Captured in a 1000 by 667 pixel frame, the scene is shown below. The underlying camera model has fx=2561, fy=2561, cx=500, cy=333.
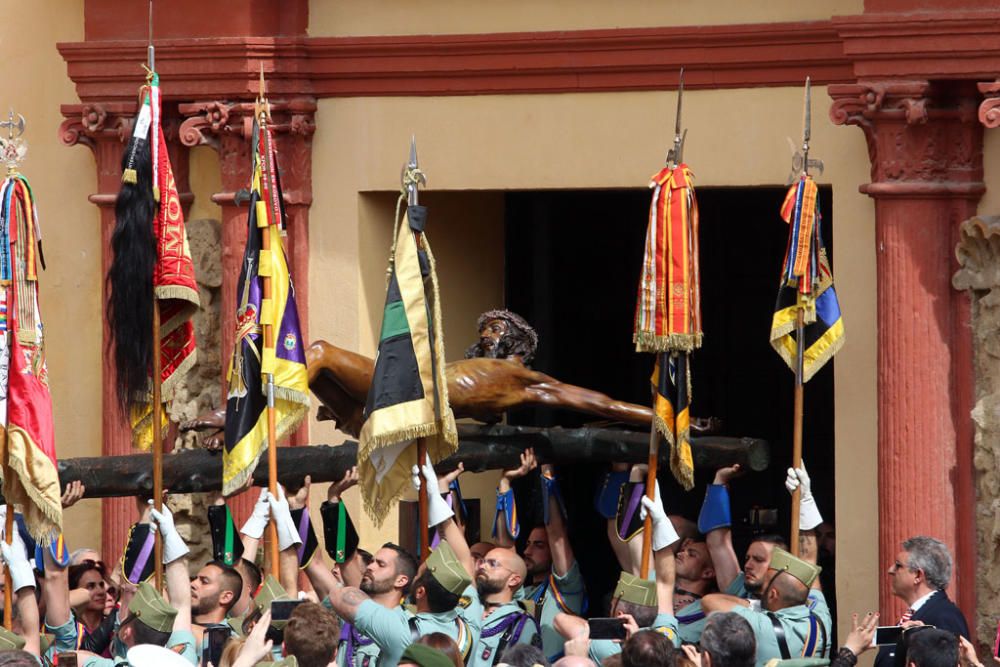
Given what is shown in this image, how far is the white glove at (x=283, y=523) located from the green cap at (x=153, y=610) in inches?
44.9

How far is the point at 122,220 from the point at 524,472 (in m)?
2.68

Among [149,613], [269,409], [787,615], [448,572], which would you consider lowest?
[787,615]

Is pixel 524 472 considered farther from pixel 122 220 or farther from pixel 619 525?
pixel 122 220

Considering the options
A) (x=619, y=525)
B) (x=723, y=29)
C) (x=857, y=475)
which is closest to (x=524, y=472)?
(x=619, y=525)

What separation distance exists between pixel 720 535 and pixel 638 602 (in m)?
1.70

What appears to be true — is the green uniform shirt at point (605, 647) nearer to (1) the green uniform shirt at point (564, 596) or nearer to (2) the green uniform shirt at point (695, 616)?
(2) the green uniform shirt at point (695, 616)

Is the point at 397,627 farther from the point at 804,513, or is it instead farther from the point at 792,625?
the point at 804,513

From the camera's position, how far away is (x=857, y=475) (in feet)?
44.5

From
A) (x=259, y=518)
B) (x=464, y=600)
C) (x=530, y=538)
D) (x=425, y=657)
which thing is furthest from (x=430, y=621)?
(x=530, y=538)

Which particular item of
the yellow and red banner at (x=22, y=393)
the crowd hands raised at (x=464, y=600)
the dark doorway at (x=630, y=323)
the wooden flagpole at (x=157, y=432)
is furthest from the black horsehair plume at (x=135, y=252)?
the dark doorway at (x=630, y=323)

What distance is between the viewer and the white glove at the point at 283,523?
11.6m

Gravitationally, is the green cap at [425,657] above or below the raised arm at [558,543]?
below

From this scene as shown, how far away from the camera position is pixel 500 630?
11.9 metres

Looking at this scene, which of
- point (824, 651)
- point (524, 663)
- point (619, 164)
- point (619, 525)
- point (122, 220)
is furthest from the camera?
point (619, 164)
